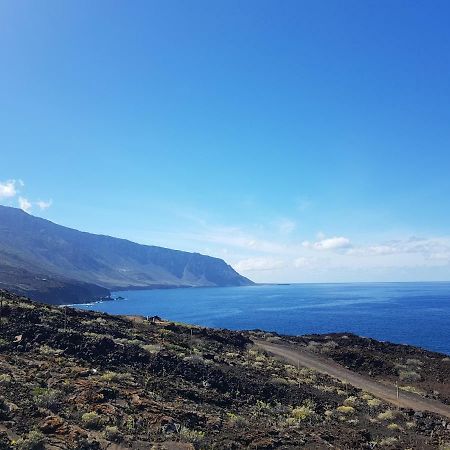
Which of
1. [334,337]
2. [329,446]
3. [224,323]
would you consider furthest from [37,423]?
[224,323]

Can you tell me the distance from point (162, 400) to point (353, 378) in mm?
22817

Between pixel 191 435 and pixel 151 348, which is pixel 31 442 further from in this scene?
pixel 151 348

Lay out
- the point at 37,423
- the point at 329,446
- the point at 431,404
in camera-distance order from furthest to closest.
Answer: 1. the point at 431,404
2. the point at 329,446
3. the point at 37,423

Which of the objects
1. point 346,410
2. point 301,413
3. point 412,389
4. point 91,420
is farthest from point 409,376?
point 91,420

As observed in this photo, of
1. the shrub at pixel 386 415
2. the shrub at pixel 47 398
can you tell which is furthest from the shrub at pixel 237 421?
the shrub at pixel 386 415

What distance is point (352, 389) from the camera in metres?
31.3

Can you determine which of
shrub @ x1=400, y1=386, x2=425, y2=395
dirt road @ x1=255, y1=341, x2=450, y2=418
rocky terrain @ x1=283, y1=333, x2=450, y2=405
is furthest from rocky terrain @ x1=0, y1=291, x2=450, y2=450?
rocky terrain @ x1=283, y1=333, x2=450, y2=405

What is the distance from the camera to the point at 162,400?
20.4m

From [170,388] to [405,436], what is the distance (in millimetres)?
12127

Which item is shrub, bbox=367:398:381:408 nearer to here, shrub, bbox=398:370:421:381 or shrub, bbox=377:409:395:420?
shrub, bbox=377:409:395:420

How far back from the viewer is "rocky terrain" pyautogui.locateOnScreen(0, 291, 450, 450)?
51.5ft

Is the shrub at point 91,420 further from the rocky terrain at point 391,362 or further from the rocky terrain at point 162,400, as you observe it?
the rocky terrain at point 391,362

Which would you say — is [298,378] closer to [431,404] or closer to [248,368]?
[248,368]

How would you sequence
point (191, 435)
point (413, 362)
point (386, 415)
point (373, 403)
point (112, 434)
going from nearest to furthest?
point (112, 434)
point (191, 435)
point (386, 415)
point (373, 403)
point (413, 362)
